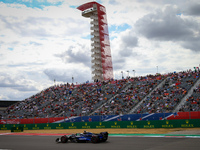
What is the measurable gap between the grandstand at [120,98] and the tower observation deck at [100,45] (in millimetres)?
13851

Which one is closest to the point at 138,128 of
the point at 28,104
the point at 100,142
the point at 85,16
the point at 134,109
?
the point at 134,109

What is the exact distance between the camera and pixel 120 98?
148ft

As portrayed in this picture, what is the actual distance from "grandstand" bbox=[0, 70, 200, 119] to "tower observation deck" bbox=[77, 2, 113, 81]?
13.9 meters

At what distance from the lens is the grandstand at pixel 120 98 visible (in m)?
37.8

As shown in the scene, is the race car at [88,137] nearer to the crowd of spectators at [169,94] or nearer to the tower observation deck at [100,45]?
the crowd of spectators at [169,94]

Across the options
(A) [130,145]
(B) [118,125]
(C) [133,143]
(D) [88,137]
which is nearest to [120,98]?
(B) [118,125]

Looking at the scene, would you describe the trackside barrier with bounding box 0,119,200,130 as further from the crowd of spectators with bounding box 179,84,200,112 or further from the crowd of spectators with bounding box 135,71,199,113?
the crowd of spectators with bounding box 135,71,199,113

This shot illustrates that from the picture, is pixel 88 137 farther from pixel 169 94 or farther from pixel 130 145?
pixel 169 94

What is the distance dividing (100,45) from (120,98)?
31699 millimetres

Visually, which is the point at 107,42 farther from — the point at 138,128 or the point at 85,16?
the point at 138,128

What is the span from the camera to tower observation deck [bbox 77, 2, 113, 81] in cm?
7300

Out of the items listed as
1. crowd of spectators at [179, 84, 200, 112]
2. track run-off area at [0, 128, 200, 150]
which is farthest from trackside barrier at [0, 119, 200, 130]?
track run-off area at [0, 128, 200, 150]

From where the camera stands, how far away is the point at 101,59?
2891 inches

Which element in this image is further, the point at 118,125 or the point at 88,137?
the point at 118,125
